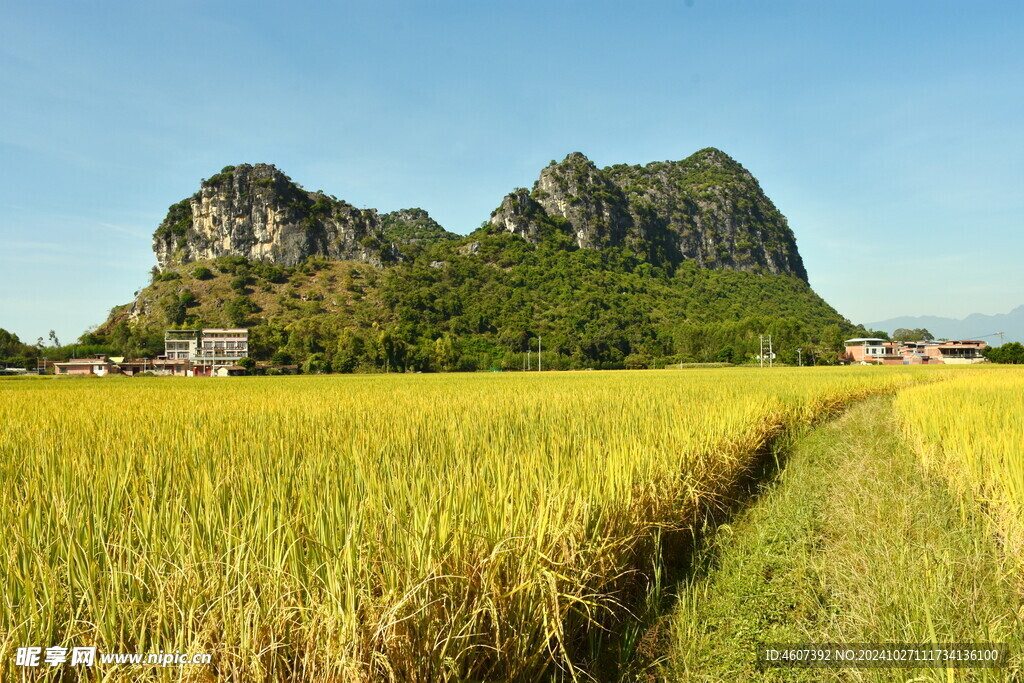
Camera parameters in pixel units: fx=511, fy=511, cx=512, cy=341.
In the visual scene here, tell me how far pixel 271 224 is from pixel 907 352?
119 m

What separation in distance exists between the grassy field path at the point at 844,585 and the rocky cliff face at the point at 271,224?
104 meters

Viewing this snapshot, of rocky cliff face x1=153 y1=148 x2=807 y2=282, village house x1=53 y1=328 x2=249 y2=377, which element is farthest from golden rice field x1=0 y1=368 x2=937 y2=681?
rocky cliff face x1=153 y1=148 x2=807 y2=282

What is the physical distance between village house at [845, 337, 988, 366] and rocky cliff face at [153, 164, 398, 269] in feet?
273

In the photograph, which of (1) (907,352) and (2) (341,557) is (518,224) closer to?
(1) (907,352)

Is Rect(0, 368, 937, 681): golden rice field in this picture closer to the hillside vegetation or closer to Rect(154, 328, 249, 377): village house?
the hillside vegetation

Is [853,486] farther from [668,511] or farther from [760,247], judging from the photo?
[760,247]

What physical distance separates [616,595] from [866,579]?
4.60ft

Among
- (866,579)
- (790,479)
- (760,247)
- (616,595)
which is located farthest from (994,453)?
(760,247)

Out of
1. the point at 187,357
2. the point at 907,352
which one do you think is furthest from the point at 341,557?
the point at 907,352

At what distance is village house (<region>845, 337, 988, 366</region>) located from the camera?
74.1 metres

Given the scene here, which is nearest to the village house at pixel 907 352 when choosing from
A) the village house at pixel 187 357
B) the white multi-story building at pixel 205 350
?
the village house at pixel 187 357

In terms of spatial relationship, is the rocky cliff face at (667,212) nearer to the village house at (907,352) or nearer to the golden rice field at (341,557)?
the village house at (907,352)

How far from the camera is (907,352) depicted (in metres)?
81.9

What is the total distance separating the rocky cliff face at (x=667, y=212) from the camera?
104 m
